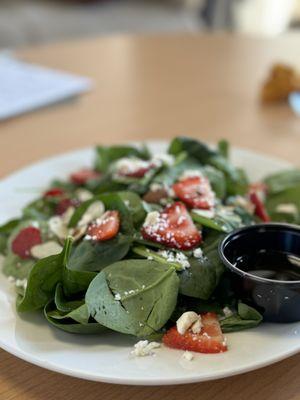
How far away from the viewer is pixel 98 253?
0.96 metres

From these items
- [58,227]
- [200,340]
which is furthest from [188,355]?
[58,227]

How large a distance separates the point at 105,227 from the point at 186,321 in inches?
8.9

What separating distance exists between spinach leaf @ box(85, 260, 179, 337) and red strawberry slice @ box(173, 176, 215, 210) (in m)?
0.19

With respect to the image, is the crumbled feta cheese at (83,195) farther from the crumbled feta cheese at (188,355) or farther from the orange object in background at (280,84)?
the orange object in background at (280,84)

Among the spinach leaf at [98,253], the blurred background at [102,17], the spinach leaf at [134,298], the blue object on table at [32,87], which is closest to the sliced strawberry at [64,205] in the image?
the spinach leaf at [98,253]

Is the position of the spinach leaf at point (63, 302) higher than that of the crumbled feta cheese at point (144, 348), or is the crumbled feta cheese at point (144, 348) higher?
the spinach leaf at point (63, 302)

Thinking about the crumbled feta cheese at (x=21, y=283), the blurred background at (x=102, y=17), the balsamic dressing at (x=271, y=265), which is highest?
the balsamic dressing at (x=271, y=265)

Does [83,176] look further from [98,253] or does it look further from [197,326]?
[197,326]

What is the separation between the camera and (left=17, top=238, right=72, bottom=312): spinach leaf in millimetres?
884

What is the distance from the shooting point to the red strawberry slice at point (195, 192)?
104 cm

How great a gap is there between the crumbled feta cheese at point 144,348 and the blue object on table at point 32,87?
1.14 metres

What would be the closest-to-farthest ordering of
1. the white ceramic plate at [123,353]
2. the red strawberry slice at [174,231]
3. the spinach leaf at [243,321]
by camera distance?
1. the white ceramic plate at [123,353]
2. the spinach leaf at [243,321]
3. the red strawberry slice at [174,231]

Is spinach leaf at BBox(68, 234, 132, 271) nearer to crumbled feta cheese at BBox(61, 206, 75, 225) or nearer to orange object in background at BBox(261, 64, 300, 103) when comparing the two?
crumbled feta cheese at BBox(61, 206, 75, 225)

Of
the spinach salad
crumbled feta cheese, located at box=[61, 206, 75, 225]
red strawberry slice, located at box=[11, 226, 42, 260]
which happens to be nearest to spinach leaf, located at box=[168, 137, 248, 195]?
the spinach salad
